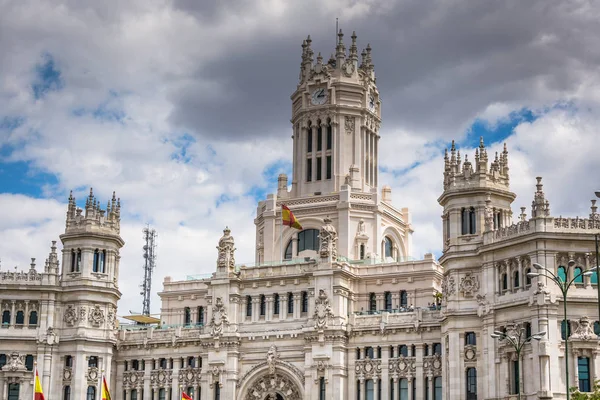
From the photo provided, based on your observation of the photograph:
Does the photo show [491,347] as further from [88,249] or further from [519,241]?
[88,249]

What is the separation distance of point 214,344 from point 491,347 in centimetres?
2914

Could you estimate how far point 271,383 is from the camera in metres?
109

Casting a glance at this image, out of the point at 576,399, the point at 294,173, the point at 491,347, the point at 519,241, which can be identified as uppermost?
the point at 294,173

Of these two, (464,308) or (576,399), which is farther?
(464,308)

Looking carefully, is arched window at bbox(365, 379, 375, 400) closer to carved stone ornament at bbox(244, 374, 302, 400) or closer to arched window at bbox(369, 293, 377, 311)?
carved stone ornament at bbox(244, 374, 302, 400)

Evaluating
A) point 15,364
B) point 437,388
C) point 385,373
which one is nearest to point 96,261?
point 15,364

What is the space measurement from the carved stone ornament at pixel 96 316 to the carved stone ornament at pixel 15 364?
7742mm

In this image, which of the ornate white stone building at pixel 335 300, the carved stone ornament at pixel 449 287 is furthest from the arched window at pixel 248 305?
the carved stone ornament at pixel 449 287

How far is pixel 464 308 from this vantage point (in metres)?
97.2

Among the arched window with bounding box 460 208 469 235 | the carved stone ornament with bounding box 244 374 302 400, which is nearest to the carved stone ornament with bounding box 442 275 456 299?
the arched window with bounding box 460 208 469 235

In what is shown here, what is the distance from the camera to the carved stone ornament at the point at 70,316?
372 feet

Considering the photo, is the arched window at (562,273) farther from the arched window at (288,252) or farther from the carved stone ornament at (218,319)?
the arched window at (288,252)

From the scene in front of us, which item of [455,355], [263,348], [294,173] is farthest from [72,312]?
[455,355]

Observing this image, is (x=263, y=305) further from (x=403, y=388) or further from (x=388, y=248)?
(x=388, y=248)
